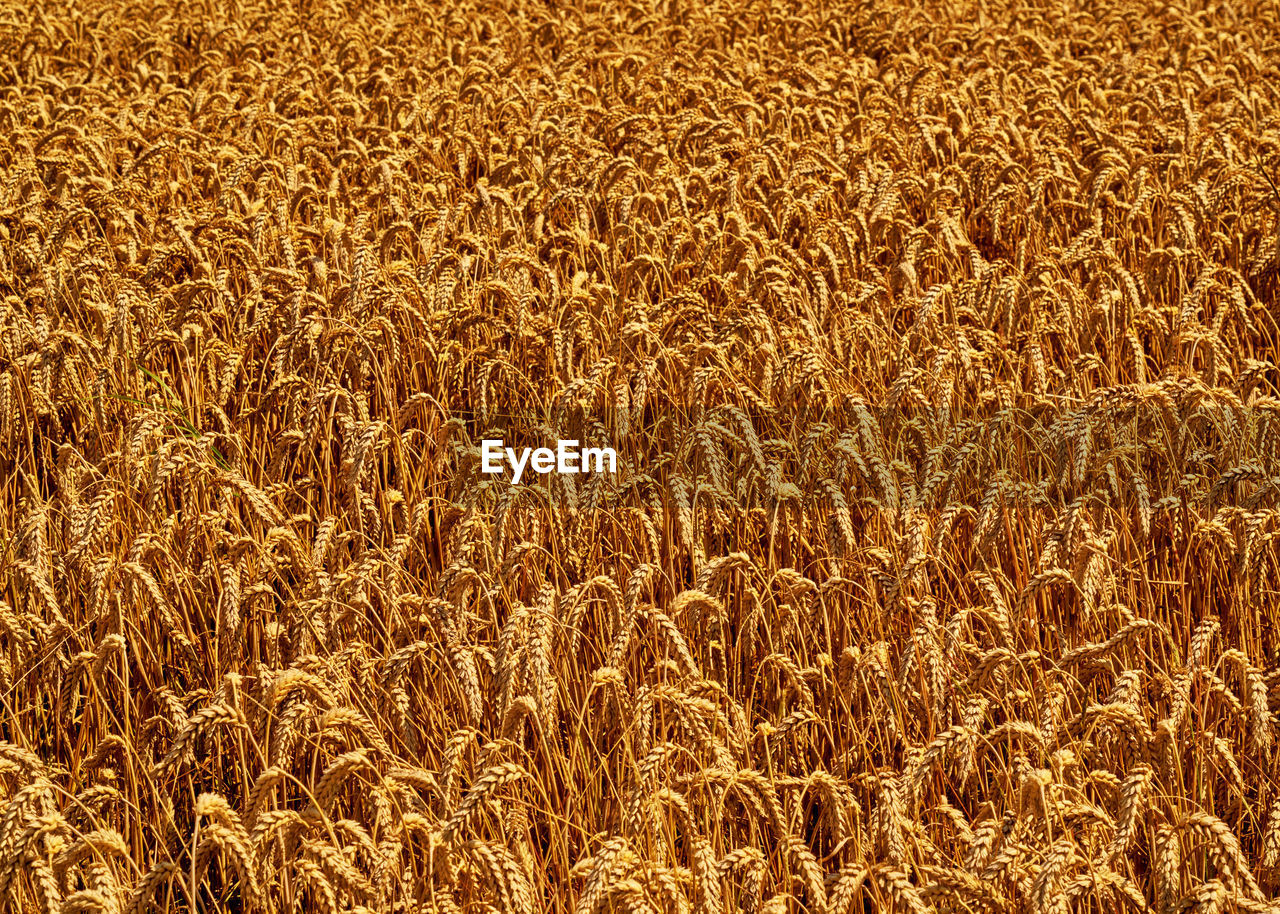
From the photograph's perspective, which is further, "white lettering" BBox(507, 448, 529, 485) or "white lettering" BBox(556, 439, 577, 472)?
"white lettering" BBox(556, 439, 577, 472)

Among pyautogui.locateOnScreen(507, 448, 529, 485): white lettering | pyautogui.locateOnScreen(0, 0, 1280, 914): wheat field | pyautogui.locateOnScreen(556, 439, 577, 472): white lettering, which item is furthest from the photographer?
pyautogui.locateOnScreen(556, 439, 577, 472): white lettering

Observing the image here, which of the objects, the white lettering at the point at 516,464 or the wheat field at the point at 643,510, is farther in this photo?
the white lettering at the point at 516,464

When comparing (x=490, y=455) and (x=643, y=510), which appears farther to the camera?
(x=490, y=455)

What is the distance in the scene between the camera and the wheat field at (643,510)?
1.93 metres

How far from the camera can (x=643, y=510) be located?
267cm

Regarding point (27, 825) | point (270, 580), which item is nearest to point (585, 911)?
point (27, 825)

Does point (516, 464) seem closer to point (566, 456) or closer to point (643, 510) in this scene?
point (566, 456)

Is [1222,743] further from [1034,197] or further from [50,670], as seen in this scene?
[1034,197]

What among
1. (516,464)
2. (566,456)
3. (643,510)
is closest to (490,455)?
(516,464)

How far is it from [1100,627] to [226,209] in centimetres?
292

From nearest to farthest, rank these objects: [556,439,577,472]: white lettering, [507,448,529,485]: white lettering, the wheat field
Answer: the wheat field, [507,448,529,485]: white lettering, [556,439,577,472]: white lettering

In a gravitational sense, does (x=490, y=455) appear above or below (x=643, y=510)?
above

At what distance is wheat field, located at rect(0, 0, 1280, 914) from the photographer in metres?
1.93

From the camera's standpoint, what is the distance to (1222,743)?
1998 millimetres
